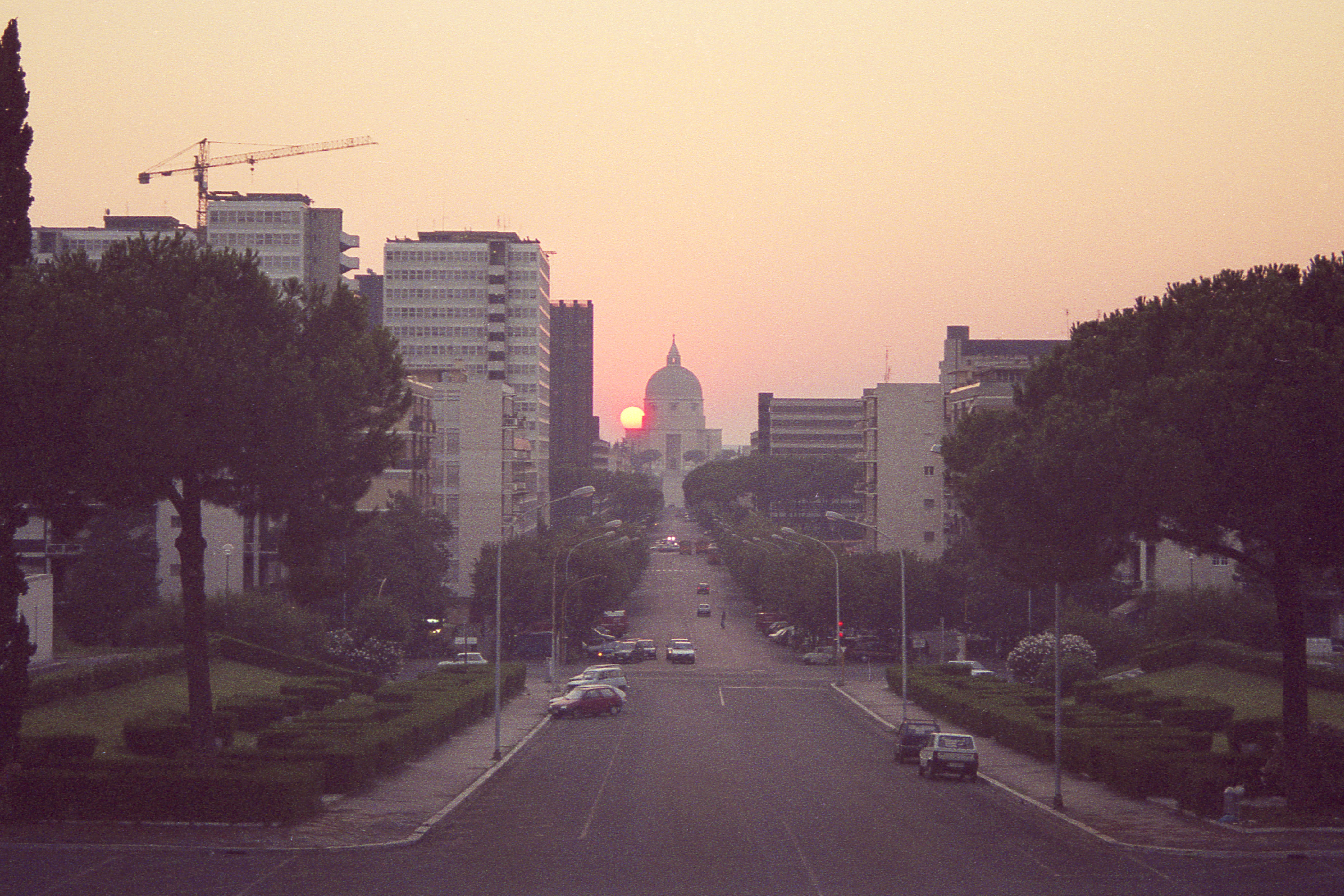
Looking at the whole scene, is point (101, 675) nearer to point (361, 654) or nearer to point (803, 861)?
point (361, 654)

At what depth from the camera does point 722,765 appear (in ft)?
145

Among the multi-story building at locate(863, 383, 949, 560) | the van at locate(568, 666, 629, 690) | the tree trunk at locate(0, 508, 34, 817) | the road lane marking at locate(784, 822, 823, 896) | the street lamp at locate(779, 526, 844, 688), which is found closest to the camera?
the road lane marking at locate(784, 822, 823, 896)

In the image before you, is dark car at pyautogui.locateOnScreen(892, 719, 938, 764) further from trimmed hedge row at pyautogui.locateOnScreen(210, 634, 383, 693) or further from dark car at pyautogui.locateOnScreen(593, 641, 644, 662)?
dark car at pyautogui.locateOnScreen(593, 641, 644, 662)

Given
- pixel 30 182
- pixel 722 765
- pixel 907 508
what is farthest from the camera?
pixel 907 508

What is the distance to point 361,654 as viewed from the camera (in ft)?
233

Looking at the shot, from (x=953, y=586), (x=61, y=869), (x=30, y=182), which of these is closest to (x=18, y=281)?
(x=30, y=182)

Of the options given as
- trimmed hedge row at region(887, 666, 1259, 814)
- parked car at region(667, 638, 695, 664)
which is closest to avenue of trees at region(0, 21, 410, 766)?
trimmed hedge row at region(887, 666, 1259, 814)

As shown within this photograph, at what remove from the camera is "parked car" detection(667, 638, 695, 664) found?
3548 inches

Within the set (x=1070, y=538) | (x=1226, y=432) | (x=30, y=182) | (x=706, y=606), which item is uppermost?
(x=30, y=182)

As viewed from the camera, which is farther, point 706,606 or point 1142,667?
point 706,606

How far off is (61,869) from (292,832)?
5542mm

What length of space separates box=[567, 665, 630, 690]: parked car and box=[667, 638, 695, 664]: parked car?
670 inches

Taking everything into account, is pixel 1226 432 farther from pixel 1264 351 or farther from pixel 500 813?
pixel 500 813

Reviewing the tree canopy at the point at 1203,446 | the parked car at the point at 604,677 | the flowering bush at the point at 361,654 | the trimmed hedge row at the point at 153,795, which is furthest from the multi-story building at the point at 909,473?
the trimmed hedge row at the point at 153,795
